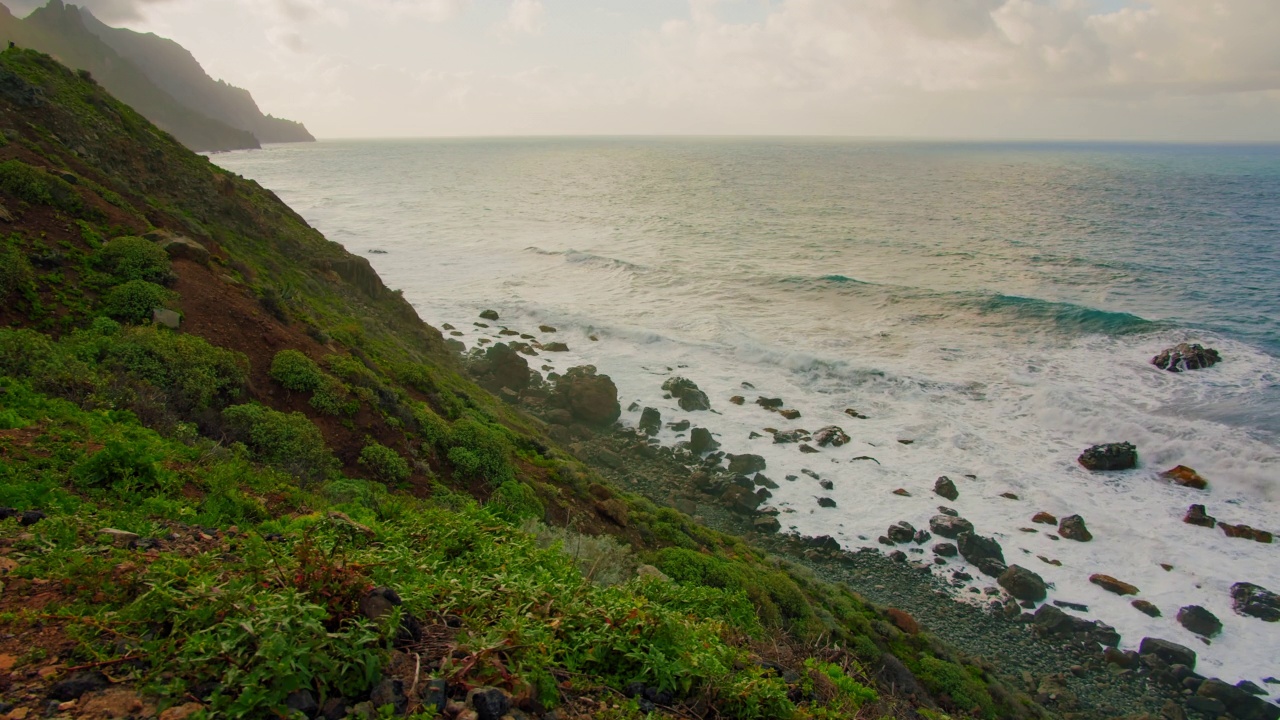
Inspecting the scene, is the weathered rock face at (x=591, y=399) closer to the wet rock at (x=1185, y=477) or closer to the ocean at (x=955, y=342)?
the ocean at (x=955, y=342)

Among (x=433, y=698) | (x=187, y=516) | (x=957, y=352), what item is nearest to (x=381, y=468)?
(x=187, y=516)

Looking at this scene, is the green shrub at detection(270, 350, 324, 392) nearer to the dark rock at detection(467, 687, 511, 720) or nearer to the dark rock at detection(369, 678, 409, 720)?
the dark rock at detection(369, 678, 409, 720)

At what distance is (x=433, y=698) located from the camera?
321 cm

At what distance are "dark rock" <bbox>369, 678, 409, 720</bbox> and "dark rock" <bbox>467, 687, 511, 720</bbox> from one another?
13.0 inches

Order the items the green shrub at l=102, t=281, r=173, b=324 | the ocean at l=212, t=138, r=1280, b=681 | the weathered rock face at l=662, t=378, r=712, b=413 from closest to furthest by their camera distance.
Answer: the green shrub at l=102, t=281, r=173, b=324 < the ocean at l=212, t=138, r=1280, b=681 < the weathered rock face at l=662, t=378, r=712, b=413

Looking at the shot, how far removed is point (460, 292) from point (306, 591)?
32426 mm

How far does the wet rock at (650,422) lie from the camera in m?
20.6

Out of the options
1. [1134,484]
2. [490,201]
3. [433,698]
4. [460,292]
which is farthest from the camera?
[490,201]

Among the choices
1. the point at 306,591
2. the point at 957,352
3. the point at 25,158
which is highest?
the point at 25,158

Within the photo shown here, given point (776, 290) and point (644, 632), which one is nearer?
point (644, 632)

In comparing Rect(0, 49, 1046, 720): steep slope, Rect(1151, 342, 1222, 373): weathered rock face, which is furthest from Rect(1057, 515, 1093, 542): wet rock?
Rect(1151, 342, 1222, 373): weathered rock face

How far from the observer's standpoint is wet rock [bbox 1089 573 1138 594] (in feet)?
47.8

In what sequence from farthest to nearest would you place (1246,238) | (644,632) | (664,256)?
(1246,238), (664,256), (644,632)

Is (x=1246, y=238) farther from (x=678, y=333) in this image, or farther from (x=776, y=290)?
→ (x=678, y=333)
